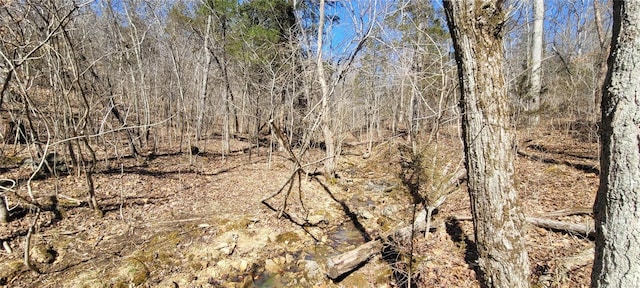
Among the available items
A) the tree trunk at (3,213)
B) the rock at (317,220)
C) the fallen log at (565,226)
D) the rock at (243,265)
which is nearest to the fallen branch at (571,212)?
the fallen log at (565,226)

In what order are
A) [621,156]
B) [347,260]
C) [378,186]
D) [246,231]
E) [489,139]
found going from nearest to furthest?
[621,156], [489,139], [347,260], [246,231], [378,186]

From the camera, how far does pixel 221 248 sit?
5.18m

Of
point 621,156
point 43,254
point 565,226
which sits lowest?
Result: point 43,254

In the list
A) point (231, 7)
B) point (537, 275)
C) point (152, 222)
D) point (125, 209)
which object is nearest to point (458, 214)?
point (537, 275)

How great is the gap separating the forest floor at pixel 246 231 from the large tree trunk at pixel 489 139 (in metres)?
0.95

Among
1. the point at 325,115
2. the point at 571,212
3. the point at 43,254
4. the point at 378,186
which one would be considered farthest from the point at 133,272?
the point at 378,186

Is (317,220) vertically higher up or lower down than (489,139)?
lower down

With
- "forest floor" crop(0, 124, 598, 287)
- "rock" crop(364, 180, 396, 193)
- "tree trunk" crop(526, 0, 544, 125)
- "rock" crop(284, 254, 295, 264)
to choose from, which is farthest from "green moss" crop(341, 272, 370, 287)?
"tree trunk" crop(526, 0, 544, 125)

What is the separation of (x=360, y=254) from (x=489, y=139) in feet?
10.5

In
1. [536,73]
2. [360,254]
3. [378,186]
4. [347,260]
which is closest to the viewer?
[347,260]

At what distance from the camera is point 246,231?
5836mm

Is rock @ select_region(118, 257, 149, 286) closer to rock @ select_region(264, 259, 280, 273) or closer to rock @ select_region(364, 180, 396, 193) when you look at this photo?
rock @ select_region(264, 259, 280, 273)

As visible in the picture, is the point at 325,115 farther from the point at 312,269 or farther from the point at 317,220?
the point at 312,269

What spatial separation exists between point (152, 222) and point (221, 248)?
5.64 ft
